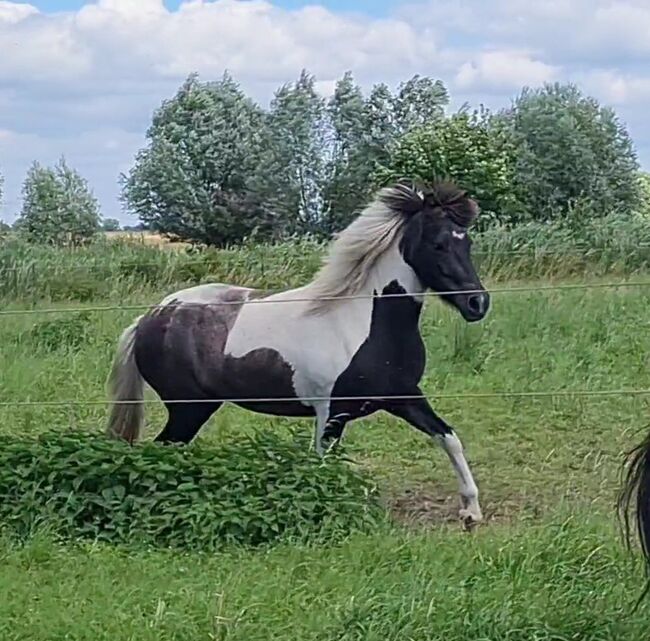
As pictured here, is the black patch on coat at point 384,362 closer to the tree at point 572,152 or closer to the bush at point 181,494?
the bush at point 181,494

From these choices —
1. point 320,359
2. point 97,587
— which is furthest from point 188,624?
point 320,359

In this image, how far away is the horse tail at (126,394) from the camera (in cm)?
529

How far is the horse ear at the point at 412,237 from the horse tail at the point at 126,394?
1.41 metres

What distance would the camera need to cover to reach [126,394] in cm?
534

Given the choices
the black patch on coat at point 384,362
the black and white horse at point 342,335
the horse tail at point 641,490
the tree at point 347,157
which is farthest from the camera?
the tree at point 347,157

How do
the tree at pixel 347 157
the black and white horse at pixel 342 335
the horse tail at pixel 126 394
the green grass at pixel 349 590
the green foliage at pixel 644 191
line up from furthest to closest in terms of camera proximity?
the green foliage at pixel 644 191, the tree at pixel 347 157, the horse tail at pixel 126 394, the black and white horse at pixel 342 335, the green grass at pixel 349 590

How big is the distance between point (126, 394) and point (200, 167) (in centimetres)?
2033

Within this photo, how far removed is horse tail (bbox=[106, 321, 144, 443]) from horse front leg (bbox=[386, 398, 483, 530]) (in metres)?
1.25

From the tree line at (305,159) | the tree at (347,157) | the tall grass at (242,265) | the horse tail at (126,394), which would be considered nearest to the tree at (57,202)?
the tree line at (305,159)

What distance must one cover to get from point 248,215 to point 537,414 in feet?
57.5

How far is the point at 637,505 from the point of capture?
2945mm

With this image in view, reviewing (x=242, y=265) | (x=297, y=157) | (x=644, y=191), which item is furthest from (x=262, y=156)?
(x=242, y=265)

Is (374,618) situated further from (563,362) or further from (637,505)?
(563,362)

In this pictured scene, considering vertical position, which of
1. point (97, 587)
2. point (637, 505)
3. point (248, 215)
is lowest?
point (97, 587)
